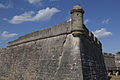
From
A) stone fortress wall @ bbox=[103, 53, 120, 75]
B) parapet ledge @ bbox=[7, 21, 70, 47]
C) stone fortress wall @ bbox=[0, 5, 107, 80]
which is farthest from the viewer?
stone fortress wall @ bbox=[103, 53, 120, 75]

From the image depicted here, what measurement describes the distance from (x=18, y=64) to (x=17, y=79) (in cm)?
145

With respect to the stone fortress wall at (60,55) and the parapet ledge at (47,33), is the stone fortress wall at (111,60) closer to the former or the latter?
the stone fortress wall at (60,55)

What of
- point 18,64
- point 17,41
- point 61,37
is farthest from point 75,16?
point 17,41

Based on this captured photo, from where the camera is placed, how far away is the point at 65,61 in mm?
7555

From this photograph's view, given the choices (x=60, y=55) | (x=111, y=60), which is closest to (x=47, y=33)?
(x=60, y=55)

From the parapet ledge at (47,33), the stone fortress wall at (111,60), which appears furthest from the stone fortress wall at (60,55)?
the stone fortress wall at (111,60)

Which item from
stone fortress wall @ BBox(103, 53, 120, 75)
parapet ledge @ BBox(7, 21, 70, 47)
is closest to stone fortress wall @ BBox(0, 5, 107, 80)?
parapet ledge @ BBox(7, 21, 70, 47)

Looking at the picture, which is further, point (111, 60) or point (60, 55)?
point (111, 60)

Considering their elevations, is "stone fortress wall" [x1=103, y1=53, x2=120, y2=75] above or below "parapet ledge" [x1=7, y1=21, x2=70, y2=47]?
below

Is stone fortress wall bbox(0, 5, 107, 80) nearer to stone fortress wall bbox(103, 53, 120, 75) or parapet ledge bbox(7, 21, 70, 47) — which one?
parapet ledge bbox(7, 21, 70, 47)

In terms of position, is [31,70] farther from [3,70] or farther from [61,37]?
[3,70]

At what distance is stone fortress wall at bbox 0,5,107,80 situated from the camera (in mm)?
7258

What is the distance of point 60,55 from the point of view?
8.10 meters

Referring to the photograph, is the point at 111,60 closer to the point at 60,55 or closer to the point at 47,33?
the point at 47,33
